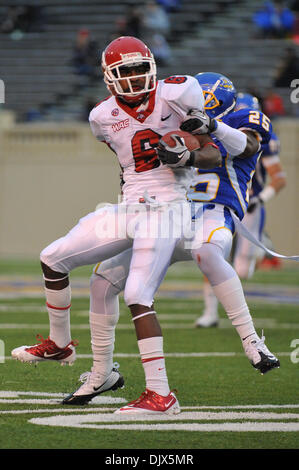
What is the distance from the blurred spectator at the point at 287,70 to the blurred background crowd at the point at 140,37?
2 centimetres

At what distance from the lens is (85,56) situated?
61.4ft

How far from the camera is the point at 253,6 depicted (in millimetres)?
18953

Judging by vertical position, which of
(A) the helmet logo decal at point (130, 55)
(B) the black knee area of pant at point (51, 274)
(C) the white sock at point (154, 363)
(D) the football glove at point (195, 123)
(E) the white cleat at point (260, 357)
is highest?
(A) the helmet logo decal at point (130, 55)

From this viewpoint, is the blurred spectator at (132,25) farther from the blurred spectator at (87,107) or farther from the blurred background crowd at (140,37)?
the blurred spectator at (87,107)

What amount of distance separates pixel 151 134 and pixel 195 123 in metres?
0.20

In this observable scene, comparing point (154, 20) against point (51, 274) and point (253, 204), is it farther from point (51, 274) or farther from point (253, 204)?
point (51, 274)

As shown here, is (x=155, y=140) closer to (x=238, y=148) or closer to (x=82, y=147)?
(x=238, y=148)

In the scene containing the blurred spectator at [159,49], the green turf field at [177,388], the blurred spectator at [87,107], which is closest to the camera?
the green turf field at [177,388]

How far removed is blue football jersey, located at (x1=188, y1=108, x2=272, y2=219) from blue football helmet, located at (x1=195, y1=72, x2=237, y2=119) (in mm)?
47

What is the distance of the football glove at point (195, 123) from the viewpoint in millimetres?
4211

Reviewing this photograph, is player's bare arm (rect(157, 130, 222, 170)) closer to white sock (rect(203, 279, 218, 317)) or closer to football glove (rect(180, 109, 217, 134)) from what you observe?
football glove (rect(180, 109, 217, 134))

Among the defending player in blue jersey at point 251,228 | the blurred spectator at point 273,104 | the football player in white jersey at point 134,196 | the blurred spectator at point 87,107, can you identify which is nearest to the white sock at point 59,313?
the football player in white jersey at point 134,196

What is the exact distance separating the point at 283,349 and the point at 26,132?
42.6 feet
